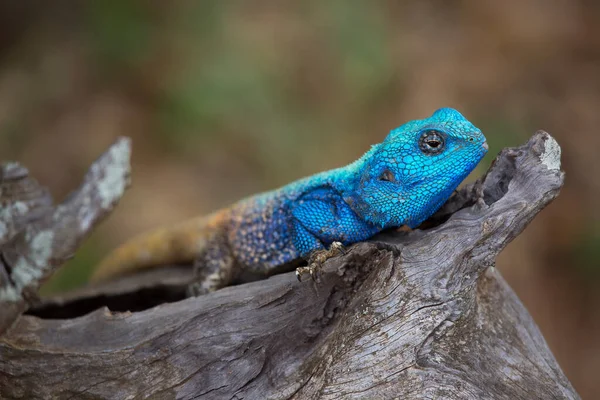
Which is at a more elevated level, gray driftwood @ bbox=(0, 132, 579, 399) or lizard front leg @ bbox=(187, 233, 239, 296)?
lizard front leg @ bbox=(187, 233, 239, 296)

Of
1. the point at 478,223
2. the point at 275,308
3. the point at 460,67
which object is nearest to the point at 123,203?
the point at 460,67

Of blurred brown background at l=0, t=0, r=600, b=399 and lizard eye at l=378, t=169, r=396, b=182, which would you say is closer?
lizard eye at l=378, t=169, r=396, b=182

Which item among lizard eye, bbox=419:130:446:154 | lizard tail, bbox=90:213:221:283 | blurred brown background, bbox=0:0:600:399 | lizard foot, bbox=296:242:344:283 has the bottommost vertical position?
lizard foot, bbox=296:242:344:283

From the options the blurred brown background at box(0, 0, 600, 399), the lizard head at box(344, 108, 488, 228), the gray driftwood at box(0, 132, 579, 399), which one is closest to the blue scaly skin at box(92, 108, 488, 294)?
the lizard head at box(344, 108, 488, 228)

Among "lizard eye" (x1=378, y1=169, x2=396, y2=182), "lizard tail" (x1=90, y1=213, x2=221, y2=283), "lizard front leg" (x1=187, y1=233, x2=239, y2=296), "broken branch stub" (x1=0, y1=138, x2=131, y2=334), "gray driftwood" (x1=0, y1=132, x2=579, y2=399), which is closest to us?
"gray driftwood" (x1=0, y1=132, x2=579, y2=399)

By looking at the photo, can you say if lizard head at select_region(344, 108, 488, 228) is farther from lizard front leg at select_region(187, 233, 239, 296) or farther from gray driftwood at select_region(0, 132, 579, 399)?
lizard front leg at select_region(187, 233, 239, 296)

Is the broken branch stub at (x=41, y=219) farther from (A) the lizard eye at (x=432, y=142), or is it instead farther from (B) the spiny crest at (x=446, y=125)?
(A) the lizard eye at (x=432, y=142)

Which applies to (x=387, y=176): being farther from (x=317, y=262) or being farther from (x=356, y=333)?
(x=356, y=333)
